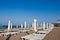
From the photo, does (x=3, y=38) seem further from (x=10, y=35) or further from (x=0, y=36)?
(x=10, y=35)

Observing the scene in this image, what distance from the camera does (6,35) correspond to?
31.2 ft

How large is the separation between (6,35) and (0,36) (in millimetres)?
481

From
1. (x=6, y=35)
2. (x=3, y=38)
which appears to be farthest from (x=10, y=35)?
(x=3, y=38)

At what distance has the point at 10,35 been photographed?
390 inches

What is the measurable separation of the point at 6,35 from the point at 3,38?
0.68 metres

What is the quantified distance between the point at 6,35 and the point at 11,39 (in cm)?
75

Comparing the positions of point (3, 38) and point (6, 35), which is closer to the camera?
point (3, 38)

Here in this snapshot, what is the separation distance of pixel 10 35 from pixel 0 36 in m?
0.93

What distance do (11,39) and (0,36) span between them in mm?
854

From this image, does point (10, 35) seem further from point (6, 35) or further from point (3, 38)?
point (3, 38)

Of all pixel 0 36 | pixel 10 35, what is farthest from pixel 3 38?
pixel 10 35

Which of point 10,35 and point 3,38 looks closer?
point 3,38

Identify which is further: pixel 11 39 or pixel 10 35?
pixel 10 35

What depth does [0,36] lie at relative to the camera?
9.18 m
